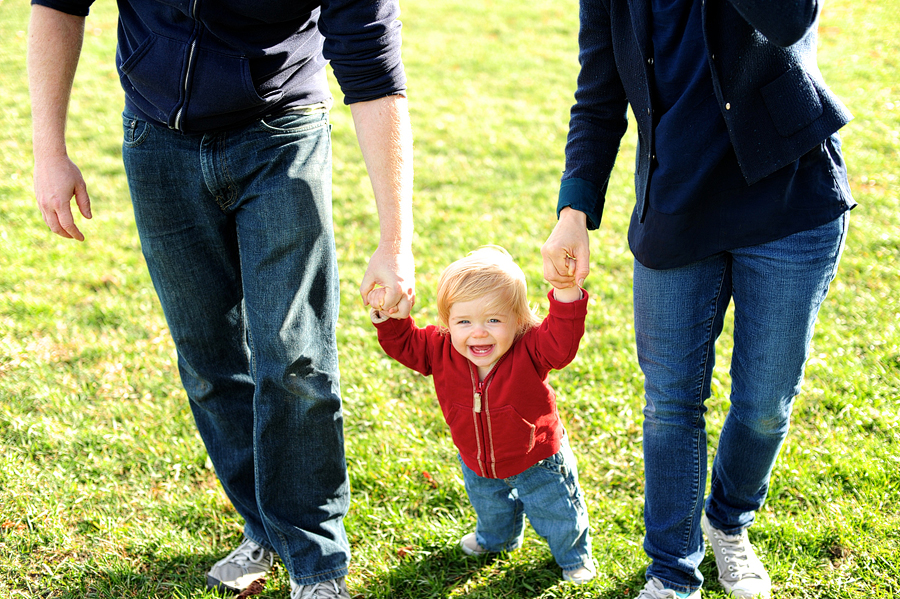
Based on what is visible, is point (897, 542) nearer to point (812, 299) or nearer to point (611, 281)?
point (812, 299)

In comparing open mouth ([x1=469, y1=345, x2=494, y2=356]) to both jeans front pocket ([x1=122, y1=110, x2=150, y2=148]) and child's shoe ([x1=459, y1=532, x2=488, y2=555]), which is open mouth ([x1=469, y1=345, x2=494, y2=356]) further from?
jeans front pocket ([x1=122, y1=110, x2=150, y2=148])

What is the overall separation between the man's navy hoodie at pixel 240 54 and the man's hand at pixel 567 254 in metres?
0.62

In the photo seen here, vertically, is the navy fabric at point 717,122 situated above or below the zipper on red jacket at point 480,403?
above

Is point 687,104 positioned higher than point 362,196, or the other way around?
point 687,104

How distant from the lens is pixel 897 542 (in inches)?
103

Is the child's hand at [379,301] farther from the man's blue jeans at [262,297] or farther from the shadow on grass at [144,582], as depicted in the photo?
the shadow on grass at [144,582]

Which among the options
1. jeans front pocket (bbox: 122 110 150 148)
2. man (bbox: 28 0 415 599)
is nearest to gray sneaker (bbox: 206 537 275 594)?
man (bbox: 28 0 415 599)

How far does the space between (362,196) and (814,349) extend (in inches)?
133

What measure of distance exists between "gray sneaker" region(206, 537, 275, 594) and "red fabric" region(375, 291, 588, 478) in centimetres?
88

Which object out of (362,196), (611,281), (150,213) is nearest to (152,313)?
(362,196)

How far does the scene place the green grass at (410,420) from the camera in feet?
8.82

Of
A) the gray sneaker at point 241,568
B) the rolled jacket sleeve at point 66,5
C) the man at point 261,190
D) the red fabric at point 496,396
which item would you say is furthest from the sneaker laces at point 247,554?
the rolled jacket sleeve at point 66,5

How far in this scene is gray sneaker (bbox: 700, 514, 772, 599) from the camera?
247 cm

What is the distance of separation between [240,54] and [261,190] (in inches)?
14.7
